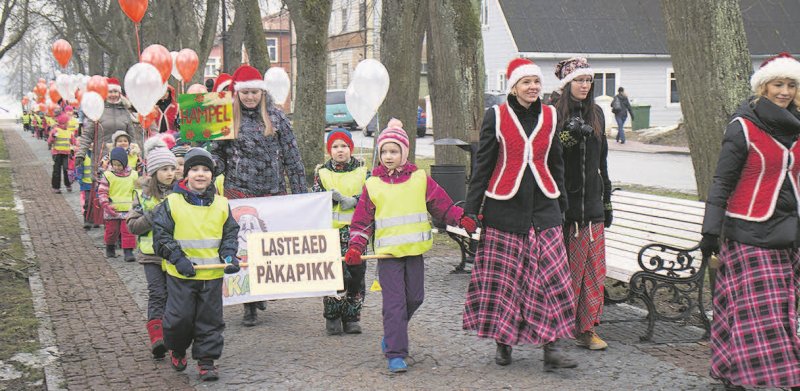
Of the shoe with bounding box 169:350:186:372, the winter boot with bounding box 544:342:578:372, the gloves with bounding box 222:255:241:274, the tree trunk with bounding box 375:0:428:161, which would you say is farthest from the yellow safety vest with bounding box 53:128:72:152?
the winter boot with bounding box 544:342:578:372

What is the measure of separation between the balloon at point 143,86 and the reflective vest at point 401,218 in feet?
20.4

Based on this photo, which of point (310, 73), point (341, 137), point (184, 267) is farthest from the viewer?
point (310, 73)

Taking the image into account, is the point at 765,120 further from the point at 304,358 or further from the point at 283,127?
the point at 283,127

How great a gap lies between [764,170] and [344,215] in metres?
3.11

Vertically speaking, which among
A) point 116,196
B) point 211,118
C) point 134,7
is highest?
point 134,7

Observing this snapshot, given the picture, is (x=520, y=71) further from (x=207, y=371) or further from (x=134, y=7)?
(x=134, y=7)

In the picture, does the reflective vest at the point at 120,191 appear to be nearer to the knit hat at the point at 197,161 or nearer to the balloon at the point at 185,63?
the knit hat at the point at 197,161

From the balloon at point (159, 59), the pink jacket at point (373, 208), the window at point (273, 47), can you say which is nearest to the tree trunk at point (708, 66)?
the pink jacket at point (373, 208)

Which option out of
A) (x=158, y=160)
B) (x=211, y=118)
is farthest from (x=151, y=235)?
(x=211, y=118)

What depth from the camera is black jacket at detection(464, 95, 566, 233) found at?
6160mm

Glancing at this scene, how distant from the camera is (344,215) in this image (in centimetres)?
740

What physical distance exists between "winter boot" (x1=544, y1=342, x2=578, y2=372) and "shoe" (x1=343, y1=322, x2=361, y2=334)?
169 cm

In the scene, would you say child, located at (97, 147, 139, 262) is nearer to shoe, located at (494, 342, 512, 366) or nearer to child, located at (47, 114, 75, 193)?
shoe, located at (494, 342, 512, 366)

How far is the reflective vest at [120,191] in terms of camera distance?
37.7 feet
